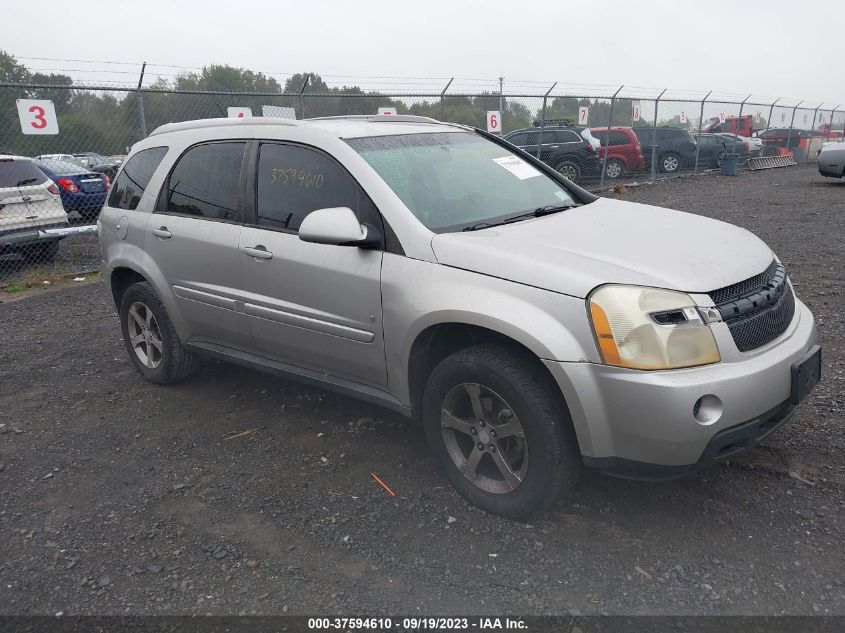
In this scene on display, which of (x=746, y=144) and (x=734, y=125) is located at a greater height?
(x=734, y=125)

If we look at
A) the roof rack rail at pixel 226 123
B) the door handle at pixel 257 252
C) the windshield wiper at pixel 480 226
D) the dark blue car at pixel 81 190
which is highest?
the roof rack rail at pixel 226 123

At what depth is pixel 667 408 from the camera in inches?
100

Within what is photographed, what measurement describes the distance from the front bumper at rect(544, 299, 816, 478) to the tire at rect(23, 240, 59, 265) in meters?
9.44

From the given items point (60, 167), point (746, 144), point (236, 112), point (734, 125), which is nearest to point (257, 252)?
point (236, 112)

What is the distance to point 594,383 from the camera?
2.66m

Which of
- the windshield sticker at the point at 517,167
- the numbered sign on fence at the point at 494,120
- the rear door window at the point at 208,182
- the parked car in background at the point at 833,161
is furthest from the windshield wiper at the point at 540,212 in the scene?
the parked car in background at the point at 833,161

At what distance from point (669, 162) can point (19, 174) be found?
17061mm

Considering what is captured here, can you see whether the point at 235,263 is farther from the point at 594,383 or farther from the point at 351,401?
the point at 594,383

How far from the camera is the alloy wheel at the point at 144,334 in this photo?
189 inches

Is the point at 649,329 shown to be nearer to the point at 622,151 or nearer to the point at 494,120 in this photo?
the point at 494,120

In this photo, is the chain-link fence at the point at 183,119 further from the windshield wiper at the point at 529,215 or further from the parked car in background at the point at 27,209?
the windshield wiper at the point at 529,215

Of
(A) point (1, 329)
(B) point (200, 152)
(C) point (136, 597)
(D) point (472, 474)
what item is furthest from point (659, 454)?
(A) point (1, 329)

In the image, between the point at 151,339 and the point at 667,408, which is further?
the point at 151,339

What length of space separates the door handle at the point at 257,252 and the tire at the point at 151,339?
1.09m
